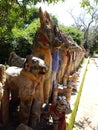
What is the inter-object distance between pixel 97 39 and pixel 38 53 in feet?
124

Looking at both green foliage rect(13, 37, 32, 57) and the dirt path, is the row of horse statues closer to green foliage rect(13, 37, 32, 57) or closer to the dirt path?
the dirt path

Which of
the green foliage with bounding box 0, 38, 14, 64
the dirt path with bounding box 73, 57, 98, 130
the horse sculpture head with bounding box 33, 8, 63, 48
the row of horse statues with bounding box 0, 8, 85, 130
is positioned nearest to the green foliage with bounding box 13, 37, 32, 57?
the green foliage with bounding box 0, 38, 14, 64

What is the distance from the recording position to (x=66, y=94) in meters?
5.73

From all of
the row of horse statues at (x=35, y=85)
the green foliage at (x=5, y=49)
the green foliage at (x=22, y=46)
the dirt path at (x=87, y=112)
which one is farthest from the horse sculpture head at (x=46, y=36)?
the green foliage at (x=22, y=46)

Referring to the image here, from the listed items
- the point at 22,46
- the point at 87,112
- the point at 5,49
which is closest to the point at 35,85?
the point at 87,112

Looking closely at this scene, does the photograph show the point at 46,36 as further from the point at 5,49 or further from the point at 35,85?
the point at 5,49

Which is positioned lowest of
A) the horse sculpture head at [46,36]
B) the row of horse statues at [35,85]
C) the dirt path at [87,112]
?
the dirt path at [87,112]

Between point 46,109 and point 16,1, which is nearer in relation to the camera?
point 46,109

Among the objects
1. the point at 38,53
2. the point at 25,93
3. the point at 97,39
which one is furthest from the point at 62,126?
the point at 97,39

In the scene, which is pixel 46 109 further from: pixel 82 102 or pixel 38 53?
pixel 82 102

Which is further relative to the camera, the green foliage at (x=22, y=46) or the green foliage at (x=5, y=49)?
the green foliage at (x=22, y=46)

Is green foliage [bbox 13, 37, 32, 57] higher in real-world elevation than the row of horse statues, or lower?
higher

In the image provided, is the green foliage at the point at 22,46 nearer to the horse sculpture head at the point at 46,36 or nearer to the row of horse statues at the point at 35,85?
the row of horse statues at the point at 35,85

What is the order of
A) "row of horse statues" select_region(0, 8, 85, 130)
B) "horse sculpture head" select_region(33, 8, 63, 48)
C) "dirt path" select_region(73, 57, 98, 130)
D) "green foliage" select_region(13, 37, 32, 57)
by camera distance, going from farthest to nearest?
"green foliage" select_region(13, 37, 32, 57) → "dirt path" select_region(73, 57, 98, 130) → "horse sculpture head" select_region(33, 8, 63, 48) → "row of horse statues" select_region(0, 8, 85, 130)
